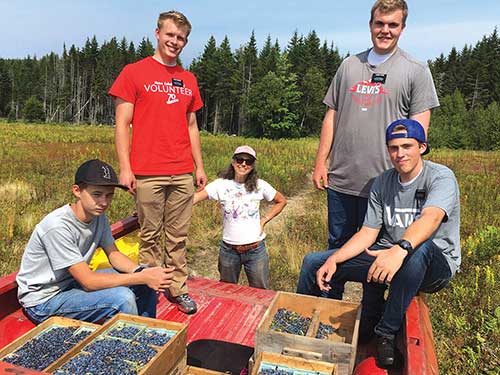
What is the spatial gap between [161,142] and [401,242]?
6.78 feet

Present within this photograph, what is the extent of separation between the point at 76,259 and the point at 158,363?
997mm

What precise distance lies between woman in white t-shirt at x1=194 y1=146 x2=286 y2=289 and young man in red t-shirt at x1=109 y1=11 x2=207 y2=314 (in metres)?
0.38

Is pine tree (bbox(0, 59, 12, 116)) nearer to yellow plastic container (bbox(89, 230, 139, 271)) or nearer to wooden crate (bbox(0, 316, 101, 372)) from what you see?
yellow plastic container (bbox(89, 230, 139, 271))

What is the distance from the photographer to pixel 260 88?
5206 centimetres

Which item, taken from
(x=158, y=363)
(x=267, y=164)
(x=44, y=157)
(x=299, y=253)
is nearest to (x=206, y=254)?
(x=299, y=253)

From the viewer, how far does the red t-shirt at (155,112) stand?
338 cm

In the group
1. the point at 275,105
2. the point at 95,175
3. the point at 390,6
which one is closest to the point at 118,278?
the point at 95,175

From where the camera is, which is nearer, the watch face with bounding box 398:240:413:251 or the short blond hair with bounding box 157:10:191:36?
the watch face with bounding box 398:240:413:251

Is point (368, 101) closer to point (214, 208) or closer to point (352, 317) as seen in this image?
point (352, 317)

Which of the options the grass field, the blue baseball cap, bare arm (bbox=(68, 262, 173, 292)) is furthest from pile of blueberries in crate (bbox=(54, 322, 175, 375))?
the grass field

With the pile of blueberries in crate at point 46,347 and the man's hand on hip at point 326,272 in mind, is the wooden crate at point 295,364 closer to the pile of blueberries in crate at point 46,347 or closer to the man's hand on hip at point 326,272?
the man's hand on hip at point 326,272

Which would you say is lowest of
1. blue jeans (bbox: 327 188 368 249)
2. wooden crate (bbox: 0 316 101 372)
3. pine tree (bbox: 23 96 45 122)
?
wooden crate (bbox: 0 316 101 372)

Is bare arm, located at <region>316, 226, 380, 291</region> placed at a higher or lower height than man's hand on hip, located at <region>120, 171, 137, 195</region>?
lower

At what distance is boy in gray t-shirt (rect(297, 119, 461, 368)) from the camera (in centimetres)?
237
